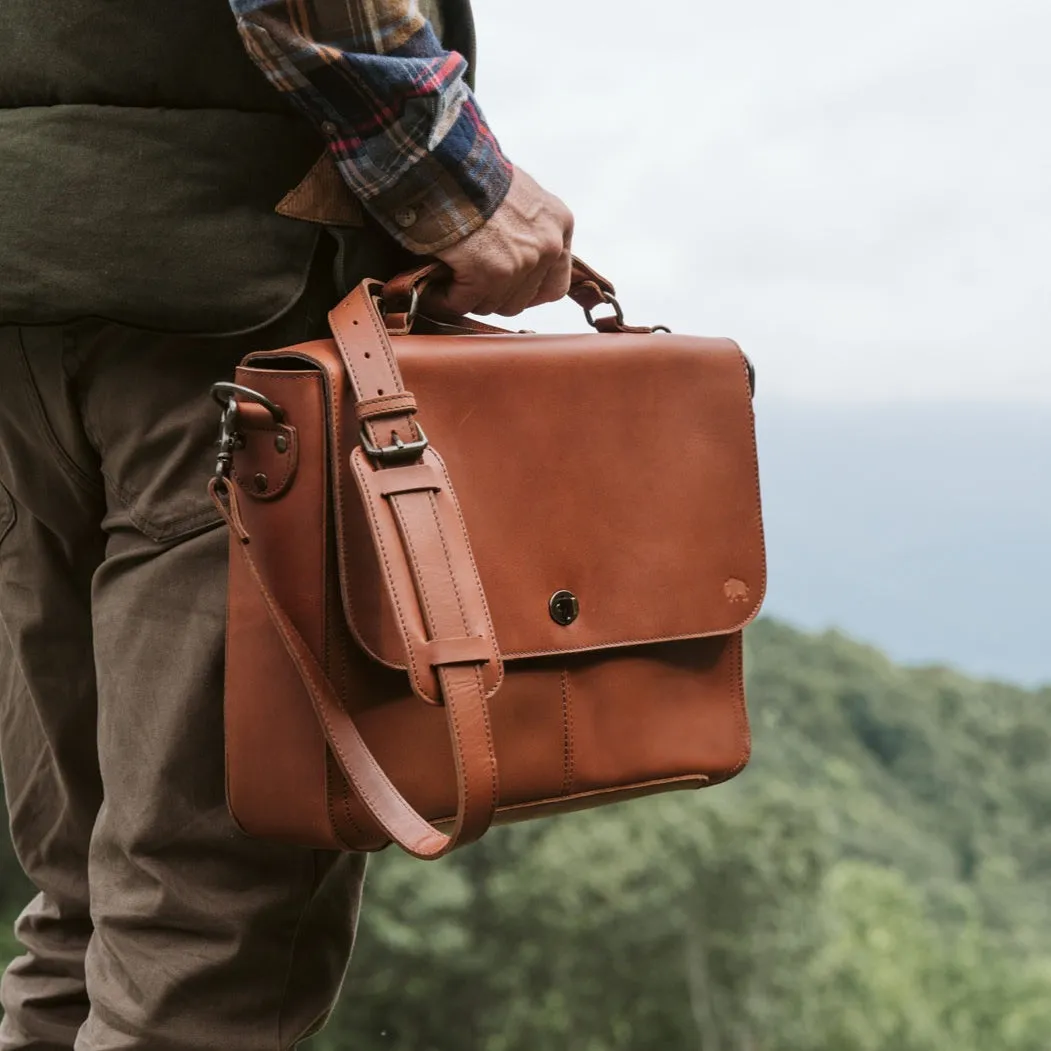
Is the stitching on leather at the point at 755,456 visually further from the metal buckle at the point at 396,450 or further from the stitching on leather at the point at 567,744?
the metal buckle at the point at 396,450

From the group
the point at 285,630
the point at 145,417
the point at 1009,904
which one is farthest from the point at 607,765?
the point at 1009,904

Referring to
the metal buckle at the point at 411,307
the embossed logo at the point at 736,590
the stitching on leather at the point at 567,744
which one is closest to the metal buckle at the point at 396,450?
the metal buckle at the point at 411,307

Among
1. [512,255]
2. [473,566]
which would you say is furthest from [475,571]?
[512,255]

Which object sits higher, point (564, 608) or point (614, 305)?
point (614, 305)

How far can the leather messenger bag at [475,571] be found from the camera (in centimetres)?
91

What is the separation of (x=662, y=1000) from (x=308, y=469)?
4.38 meters

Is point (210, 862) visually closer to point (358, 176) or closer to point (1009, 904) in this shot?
point (358, 176)

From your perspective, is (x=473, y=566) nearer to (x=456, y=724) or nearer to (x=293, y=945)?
(x=456, y=724)

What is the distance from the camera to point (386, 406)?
3.06ft

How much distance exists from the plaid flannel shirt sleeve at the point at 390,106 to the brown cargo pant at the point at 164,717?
0.12 meters

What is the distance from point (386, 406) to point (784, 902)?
13.4 feet

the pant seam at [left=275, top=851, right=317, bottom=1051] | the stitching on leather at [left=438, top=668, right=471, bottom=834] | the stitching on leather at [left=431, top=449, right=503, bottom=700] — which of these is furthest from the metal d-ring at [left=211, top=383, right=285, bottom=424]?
the pant seam at [left=275, top=851, right=317, bottom=1051]

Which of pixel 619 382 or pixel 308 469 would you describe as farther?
pixel 619 382

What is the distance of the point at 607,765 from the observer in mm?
1057
